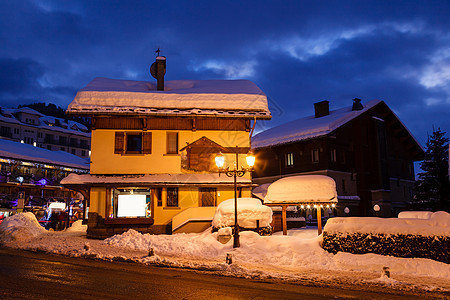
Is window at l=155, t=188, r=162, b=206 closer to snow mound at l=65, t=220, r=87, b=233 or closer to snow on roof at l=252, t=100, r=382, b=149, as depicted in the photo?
snow mound at l=65, t=220, r=87, b=233

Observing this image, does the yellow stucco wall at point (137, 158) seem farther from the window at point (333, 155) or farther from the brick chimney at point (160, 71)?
the window at point (333, 155)

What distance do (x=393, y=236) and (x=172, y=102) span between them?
51.5ft

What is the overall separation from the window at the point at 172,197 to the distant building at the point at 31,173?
82.5ft

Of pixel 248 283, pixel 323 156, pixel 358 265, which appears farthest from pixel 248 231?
pixel 323 156

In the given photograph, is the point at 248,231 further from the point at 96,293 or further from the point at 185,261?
the point at 96,293

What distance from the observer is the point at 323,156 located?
112ft

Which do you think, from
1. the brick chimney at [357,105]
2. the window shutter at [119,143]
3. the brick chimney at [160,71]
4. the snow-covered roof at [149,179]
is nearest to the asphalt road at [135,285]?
the snow-covered roof at [149,179]

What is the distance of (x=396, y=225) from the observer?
1346 centimetres

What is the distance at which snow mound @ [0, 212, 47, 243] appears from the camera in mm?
19609

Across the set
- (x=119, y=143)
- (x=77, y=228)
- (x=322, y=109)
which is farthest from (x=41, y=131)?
(x=322, y=109)

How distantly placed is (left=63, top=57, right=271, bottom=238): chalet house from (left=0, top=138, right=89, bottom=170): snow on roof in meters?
26.3

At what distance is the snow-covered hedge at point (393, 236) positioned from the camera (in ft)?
41.3

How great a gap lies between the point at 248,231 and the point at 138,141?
10.8m

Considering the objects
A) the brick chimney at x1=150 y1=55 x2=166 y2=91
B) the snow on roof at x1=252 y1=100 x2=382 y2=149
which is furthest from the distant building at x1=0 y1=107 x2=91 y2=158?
the brick chimney at x1=150 y1=55 x2=166 y2=91
